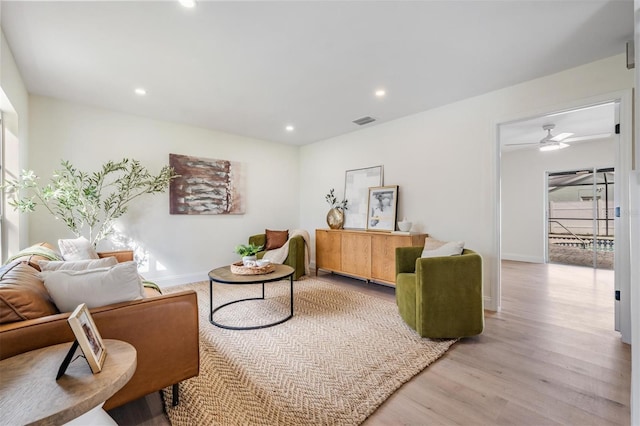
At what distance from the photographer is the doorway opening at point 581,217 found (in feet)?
18.6

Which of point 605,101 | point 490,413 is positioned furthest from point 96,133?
point 605,101

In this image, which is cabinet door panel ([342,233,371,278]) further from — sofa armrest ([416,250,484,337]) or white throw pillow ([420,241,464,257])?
sofa armrest ([416,250,484,337])

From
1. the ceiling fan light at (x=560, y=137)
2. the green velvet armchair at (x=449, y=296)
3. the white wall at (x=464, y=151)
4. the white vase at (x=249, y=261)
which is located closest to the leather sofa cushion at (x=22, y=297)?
the white vase at (x=249, y=261)

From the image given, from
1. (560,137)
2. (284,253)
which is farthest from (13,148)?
(560,137)

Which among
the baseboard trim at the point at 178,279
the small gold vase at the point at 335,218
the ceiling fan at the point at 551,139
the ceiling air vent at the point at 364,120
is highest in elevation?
the ceiling air vent at the point at 364,120

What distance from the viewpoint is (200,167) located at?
15.3 feet

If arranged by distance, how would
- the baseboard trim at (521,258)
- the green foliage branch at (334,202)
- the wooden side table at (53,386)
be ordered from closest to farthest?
the wooden side table at (53,386), the green foliage branch at (334,202), the baseboard trim at (521,258)

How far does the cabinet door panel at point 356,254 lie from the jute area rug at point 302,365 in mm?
911

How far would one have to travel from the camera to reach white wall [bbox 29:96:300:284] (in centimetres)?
348

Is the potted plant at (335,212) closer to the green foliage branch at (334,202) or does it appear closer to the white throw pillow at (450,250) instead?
the green foliage branch at (334,202)

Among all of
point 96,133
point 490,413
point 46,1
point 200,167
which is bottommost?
point 490,413

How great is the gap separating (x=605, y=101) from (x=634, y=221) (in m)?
2.98

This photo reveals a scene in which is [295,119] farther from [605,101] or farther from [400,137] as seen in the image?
[605,101]

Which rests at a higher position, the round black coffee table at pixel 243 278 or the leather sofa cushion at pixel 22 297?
the leather sofa cushion at pixel 22 297
